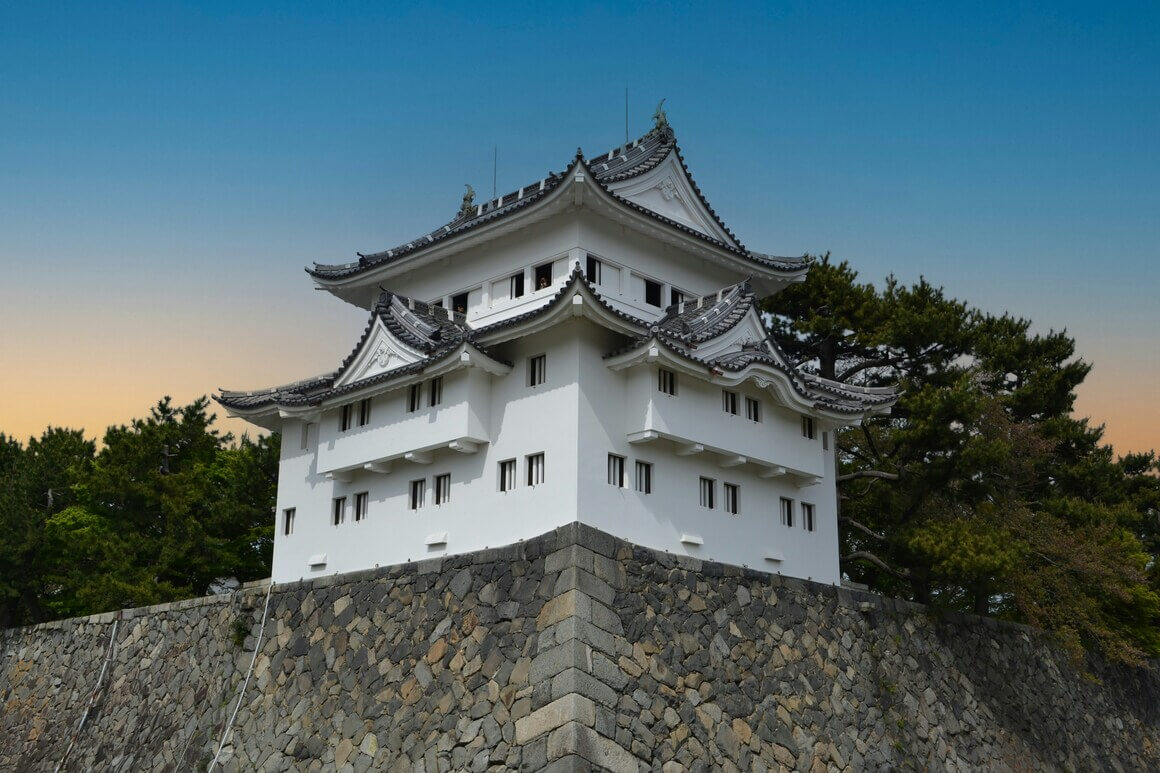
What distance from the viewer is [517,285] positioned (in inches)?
883

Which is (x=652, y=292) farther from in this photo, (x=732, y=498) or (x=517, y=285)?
(x=732, y=498)

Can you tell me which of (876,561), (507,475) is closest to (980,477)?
(876,561)

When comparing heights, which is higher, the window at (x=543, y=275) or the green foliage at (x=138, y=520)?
the window at (x=543, y=275)

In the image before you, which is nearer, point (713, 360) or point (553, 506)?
point (553, 506)

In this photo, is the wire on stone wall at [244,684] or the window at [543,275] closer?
the wire on stone wall at [244,684]

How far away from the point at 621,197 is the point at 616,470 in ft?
18.4

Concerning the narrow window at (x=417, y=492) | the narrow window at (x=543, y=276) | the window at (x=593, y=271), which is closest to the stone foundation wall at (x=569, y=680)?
the narrow window at (x=417, y=492)

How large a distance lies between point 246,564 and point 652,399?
15.4 m

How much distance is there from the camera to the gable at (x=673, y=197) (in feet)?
76.0

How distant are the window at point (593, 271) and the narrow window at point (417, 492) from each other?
492 cm

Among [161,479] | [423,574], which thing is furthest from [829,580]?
[161,479]

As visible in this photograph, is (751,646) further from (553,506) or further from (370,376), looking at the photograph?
(370,376)

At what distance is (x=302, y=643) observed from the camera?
68.9 ft

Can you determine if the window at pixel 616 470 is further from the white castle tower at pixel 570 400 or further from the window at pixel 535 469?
the window at pixel 535 469
